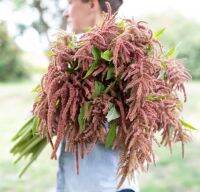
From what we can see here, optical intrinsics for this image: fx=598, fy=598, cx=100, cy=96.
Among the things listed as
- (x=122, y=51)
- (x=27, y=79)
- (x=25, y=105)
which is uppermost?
(x=27, y=79)

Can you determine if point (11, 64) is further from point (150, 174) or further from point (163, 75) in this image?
point (163, 75)

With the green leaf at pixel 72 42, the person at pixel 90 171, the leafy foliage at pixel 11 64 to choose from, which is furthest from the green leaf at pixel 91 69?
the leafy foliage at pixel 11 64

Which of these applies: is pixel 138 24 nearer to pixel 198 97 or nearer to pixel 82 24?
pixel 82 24

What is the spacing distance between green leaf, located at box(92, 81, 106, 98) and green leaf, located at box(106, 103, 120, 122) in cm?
6

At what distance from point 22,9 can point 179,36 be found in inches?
286

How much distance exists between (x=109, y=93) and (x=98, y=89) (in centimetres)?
6

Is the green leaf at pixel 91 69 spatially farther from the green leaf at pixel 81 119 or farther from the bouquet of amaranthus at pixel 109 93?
the green leaf at pixel 81 119

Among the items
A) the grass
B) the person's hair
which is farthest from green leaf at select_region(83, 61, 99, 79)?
the grass

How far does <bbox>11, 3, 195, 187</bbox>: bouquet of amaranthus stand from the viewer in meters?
2.15

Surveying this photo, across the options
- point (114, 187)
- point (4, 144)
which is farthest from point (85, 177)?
point (4, 144)

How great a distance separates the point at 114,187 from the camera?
2.45m

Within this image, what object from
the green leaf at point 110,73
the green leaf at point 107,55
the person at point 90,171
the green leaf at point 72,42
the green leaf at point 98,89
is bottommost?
the person at point 90,171

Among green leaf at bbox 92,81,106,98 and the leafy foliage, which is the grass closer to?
green leaf at bbox 92,81,106,98

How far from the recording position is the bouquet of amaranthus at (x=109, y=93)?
215cm
